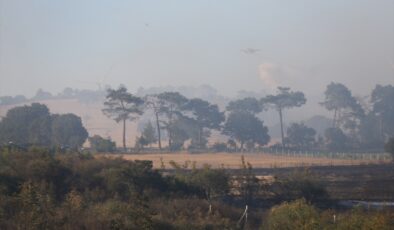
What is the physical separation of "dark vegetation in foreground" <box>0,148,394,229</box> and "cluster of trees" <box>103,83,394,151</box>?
108ft

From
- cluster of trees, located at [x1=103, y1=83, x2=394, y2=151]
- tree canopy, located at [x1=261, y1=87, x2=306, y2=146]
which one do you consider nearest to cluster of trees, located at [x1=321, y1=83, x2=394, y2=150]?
cluster of trees, located at [x1=103, y1=83, x2=394, y2=151]

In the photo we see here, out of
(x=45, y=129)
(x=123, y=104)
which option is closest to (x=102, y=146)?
(x=45, y=129)

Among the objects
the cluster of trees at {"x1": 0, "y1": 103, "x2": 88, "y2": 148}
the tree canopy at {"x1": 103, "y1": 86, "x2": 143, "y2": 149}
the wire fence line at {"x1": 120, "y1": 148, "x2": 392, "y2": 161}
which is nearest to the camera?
the cluster of trees at {"x1": 0, "y1": 103, "x2": 88, "y2": 148}

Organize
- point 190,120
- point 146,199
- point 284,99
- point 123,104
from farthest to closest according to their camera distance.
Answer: point 284,99, point 190,120, point 123,104, point 146,199

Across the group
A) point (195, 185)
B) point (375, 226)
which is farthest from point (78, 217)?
point (195, 185)

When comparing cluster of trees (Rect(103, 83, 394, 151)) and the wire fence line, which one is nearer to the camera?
the wire fence line

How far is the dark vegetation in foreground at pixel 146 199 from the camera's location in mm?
12414

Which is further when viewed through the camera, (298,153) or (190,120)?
(190,120)

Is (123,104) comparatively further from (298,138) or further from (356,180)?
(356,180)

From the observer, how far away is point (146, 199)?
1766cm

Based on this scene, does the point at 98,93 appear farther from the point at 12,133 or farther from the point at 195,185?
the point at 195,185

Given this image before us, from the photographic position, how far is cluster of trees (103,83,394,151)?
60250mm

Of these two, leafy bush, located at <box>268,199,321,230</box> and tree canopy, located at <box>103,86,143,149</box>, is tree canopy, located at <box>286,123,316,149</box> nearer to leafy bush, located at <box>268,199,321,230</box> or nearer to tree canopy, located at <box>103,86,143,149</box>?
tree canopy, located at <box>103,86,143,149</box>

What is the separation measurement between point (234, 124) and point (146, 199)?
47.1 m
